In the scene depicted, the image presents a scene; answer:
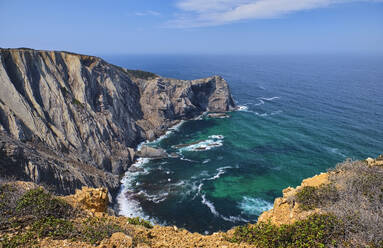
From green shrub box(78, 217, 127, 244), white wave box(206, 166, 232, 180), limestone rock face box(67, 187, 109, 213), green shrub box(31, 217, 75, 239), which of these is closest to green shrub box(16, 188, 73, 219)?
green shrub box(31, 217, 75, 239)

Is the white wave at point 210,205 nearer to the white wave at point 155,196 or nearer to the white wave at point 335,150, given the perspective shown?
the white wave at point 155,196

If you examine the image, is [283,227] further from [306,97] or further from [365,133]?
[306,97]

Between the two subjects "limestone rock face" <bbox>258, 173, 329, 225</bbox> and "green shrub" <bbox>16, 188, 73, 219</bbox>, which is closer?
"green shrub" <bbox>16, 188, 73, 219</bbox>

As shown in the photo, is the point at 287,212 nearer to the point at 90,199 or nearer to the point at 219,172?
the point at 90,199

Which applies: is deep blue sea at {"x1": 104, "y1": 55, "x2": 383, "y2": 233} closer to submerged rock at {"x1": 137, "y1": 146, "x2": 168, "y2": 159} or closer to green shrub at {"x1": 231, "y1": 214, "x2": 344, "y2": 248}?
submerged rock at {"x1": 137, "y1": 146, "x2": 168, "y2": 159}

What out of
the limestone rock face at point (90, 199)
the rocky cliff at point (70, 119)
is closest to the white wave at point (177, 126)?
the rocky cliff at point (70, 119)
